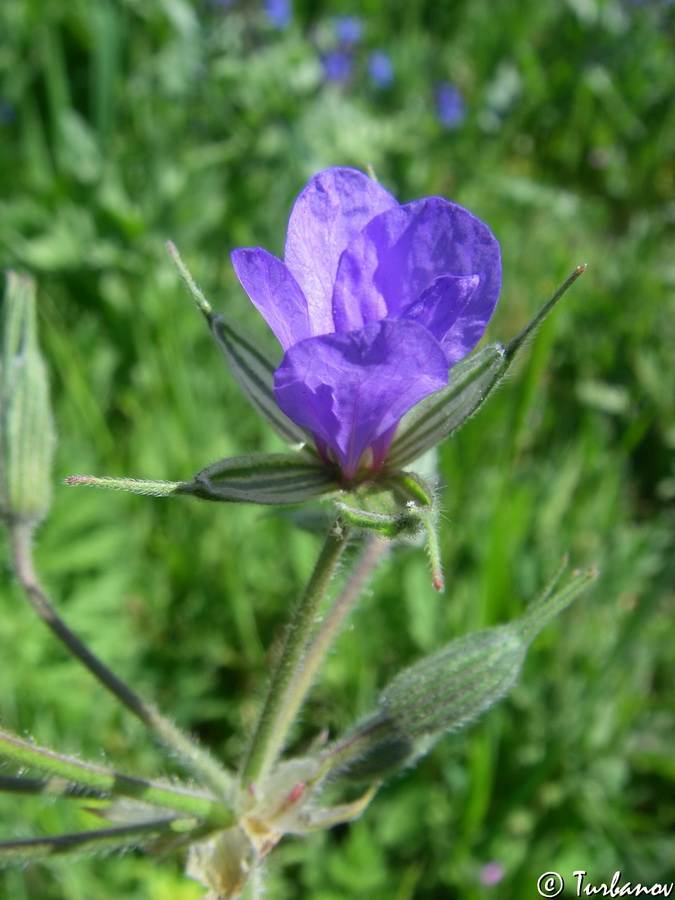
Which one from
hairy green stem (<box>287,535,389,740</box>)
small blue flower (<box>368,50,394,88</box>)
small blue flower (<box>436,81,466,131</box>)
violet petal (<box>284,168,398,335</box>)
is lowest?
hairy green stem (<box>287,535,389,740</box>)

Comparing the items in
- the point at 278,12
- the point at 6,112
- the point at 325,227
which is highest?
the point at 278,12

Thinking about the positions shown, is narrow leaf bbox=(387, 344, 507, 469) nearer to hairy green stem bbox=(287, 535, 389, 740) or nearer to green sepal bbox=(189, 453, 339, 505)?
green sepal bbox=(189, 453, 339, 505)

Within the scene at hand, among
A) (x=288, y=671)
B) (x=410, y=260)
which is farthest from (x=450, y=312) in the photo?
(x=288, y=671)

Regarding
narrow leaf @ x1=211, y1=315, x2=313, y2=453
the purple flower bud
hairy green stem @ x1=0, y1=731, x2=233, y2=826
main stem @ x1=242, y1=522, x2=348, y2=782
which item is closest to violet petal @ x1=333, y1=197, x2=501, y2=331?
narrow leaf @ x1=211, y1=315, x2=313, y2=453

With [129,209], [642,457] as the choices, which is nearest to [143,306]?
[129,209]

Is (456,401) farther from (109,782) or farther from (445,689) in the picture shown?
(109,782)

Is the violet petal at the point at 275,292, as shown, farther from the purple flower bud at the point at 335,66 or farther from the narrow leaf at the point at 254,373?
the purple flower bud at the point at 335,66
